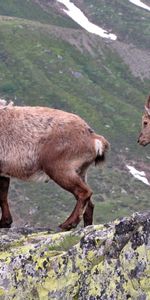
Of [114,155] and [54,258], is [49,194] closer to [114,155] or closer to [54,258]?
[114,155]

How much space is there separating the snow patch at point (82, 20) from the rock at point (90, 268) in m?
159

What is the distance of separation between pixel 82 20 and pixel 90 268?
6733 inches

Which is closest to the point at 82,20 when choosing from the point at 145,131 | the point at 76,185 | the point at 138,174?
the point at 138,174

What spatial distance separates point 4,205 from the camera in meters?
14.6

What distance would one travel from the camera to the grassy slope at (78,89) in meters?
86.6

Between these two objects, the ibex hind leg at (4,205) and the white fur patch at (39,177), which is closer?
the white fur patch at (39,177)

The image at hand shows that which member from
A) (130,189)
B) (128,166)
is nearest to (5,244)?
(130,189)

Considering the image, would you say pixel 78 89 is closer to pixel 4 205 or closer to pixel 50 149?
pixel 4 205

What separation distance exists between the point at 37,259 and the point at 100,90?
12777cm

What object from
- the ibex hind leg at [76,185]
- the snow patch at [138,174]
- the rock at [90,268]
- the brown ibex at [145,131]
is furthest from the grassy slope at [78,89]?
the rock at [90,268]

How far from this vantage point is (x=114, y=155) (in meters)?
106

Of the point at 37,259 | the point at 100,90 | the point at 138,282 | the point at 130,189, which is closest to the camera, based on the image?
the point at 138,282

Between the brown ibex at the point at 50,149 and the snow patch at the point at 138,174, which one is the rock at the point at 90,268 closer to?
the brown ibex at the point at 50,149

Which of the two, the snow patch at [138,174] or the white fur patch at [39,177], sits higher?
the white fur patch at [39,177]
